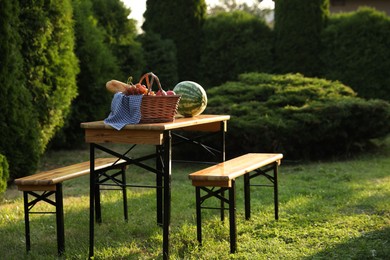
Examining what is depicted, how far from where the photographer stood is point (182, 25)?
12.9 metres

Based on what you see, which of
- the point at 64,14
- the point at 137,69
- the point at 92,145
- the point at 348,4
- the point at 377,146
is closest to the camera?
the point at 92,145

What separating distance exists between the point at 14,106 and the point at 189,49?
256 inches

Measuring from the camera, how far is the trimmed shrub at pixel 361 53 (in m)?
12.0

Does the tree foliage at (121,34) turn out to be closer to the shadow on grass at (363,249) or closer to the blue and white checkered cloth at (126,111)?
the blue and white checkered cloth at (126,111)

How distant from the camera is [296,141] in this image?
9.02 metres

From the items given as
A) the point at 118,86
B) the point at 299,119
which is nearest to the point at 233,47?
the point at 299,119

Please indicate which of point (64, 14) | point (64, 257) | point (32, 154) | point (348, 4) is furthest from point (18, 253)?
point (348, 4)

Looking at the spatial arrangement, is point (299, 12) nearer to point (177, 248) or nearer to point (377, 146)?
point (377, 146)

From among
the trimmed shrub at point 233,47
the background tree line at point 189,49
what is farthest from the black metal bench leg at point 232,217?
the trimmed shrub at point 233,47

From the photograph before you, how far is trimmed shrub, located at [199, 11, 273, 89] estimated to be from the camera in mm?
12664

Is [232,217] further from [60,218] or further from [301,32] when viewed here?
[301,32]

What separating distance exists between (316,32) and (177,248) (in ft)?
29.3

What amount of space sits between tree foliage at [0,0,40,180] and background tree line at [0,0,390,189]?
2.39 ft

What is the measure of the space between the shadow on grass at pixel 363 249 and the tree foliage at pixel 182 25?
9000 mm
